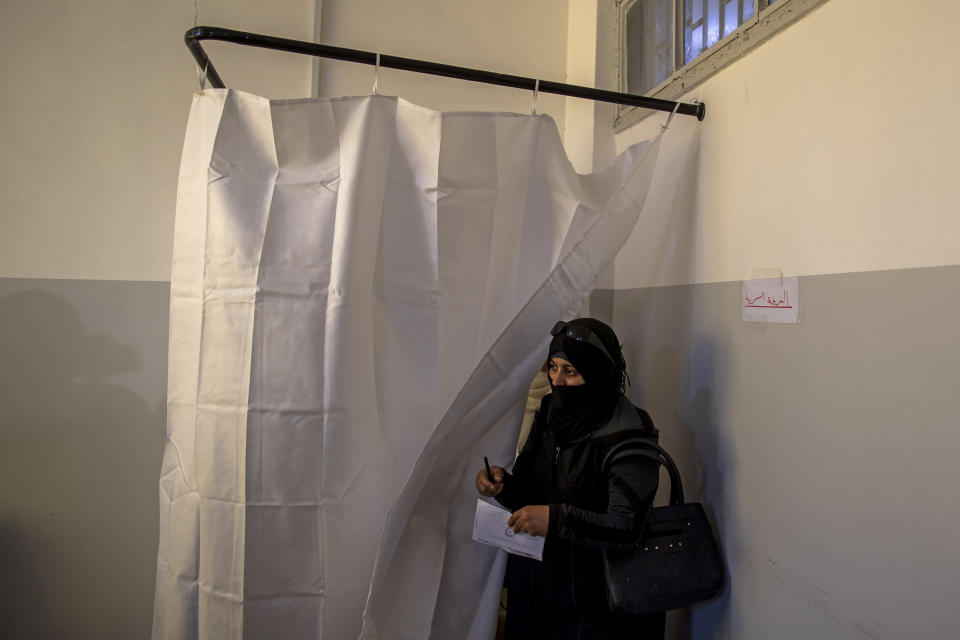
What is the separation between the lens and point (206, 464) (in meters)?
0.98

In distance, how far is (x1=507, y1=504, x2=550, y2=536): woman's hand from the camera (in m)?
0.85

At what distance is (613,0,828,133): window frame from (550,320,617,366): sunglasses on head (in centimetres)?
70

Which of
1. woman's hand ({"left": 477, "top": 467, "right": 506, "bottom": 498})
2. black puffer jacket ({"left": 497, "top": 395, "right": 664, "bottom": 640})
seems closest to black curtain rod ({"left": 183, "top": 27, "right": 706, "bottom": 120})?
black puffer jacket ({"left": 497, "top": 395, "right": 664, "bottom": 640})

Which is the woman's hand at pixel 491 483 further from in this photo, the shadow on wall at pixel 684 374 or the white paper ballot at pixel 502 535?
the shadow on wall at pixel 684 374

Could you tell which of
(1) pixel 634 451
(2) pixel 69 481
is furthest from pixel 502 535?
(2) pixel 69 481

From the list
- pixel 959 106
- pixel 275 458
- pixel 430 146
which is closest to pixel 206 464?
pixel 275 458

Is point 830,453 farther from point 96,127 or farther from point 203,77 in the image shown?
point 96,127

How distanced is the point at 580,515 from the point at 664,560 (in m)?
0.20

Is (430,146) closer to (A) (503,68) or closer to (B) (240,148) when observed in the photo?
(B) (240,148)

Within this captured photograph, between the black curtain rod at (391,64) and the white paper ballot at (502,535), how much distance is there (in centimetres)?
91

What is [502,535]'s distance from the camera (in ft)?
3.00

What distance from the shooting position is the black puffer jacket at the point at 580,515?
858 millimetres

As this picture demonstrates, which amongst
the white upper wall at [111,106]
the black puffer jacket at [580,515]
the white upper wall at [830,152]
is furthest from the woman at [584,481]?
the white upper wall at [111,106]

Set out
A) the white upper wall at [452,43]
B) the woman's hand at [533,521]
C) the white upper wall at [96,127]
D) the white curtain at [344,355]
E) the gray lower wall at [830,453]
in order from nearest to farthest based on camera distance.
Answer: the gray lower wall at [830,453]
the woman's hand at [533,521]
the white curtain at [344,355]
the white upper wall at [96,127]
the white upper wall at [452,43]
